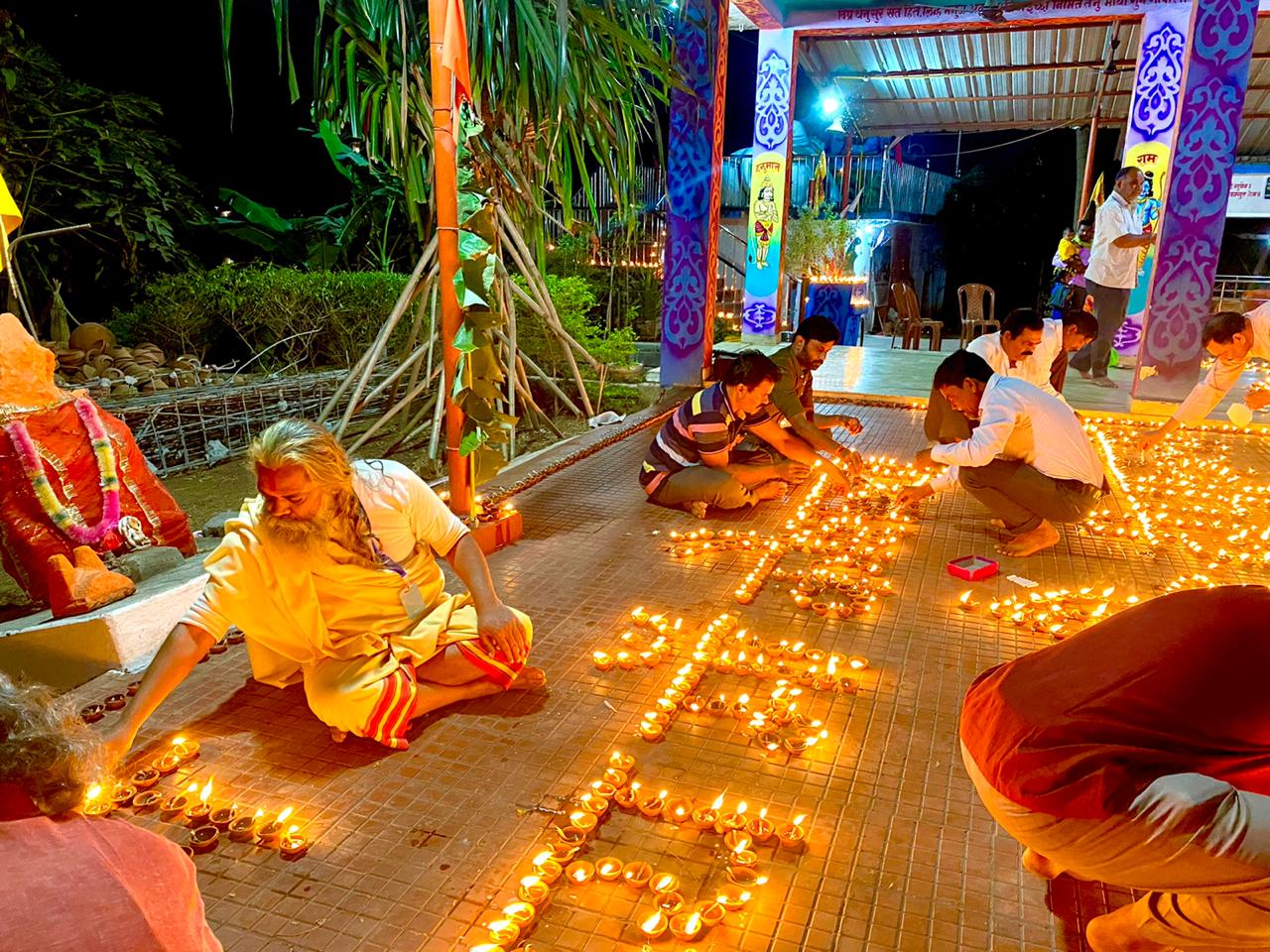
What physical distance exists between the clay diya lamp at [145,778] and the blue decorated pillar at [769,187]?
944 centimetres

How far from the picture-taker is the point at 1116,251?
8125mm

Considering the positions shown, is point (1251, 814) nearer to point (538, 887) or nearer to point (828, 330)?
point (538, 887)

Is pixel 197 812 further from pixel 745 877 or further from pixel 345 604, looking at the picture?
pixel 745 877

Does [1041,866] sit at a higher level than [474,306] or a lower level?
lower

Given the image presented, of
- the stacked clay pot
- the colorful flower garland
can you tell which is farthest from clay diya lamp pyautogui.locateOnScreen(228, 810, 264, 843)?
the stacked clay pot

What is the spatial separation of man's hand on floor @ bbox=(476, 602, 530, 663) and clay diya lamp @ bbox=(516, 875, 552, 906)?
0.79 m

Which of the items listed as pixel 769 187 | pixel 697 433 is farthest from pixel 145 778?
pixel 769 187

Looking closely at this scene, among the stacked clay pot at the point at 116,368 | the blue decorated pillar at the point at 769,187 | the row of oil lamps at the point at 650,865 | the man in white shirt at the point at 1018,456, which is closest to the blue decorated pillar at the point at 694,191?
the blue decorated pillar at the point at 769,187

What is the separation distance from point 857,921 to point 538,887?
0.74 meters

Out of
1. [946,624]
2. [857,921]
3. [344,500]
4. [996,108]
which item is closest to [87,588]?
[344,500]

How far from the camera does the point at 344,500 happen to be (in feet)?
7.90

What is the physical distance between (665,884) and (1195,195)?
7891 millimetres

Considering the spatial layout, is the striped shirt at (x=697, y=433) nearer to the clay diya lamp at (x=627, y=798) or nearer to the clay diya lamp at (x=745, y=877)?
the clay diya lamp at (x=627, y=798)

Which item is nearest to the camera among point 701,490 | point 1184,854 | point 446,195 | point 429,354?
point 1184,854
